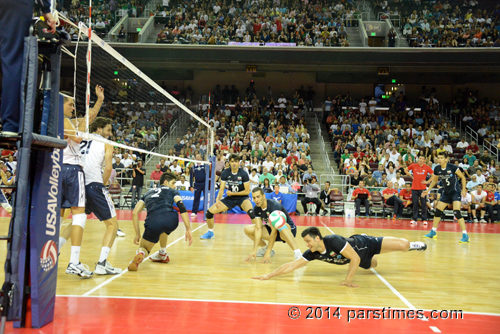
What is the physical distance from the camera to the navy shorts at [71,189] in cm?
546

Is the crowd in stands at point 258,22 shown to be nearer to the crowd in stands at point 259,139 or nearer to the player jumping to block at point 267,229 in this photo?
the crowd in stands at point 259,139

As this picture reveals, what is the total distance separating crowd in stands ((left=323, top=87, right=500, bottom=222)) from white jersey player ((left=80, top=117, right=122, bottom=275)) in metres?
11.3

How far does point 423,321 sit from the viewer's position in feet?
13.8

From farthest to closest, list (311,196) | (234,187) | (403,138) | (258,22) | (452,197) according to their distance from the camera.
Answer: (258,22), (403,138), (311,196), (452,197), (234,187)

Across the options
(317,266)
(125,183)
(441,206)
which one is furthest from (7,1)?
(125,183)

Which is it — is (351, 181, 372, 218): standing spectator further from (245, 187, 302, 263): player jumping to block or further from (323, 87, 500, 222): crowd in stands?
(245, 187, 302, 263): player jumping to block

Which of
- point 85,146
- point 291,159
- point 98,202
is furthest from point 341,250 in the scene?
point 291,159

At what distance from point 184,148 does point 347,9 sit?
61.5 feet

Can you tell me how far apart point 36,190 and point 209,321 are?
2.01 metres

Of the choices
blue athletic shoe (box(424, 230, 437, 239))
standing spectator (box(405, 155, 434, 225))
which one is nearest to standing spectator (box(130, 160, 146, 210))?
standing spectator (box(405, 155, 434, 225))

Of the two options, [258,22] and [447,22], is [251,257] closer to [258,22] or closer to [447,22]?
[258,22]

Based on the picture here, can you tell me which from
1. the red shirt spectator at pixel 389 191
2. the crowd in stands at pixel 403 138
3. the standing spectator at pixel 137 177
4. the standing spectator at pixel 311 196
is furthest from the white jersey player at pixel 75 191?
the red shirt spectator at pixel 389 191

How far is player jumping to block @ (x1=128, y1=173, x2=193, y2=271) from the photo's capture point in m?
6.38

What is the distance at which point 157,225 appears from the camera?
6344mm
